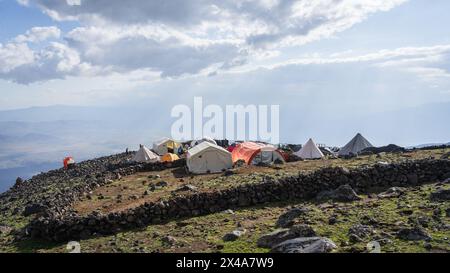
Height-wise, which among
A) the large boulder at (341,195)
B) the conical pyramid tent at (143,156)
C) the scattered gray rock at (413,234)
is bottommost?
the scattered gray rock at (413,234)

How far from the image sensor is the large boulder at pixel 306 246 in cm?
1205

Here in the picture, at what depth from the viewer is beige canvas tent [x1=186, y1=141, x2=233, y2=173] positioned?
33.4 m

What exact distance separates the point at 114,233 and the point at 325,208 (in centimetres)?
895

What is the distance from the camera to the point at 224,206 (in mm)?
19906

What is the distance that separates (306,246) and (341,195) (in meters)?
7.80

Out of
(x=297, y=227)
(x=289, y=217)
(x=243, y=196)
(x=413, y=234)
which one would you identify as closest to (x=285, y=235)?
(x=297, y=227)

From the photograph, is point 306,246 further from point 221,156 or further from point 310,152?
point 310,152

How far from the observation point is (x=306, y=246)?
12297mm

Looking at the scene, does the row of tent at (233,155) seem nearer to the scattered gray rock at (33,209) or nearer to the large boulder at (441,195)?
the scattered gray rock at (33,209)

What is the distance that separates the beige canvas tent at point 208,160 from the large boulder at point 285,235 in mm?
19469

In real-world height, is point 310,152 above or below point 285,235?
above

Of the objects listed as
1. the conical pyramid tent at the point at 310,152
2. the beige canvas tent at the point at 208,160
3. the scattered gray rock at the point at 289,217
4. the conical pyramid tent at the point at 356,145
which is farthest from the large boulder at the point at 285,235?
the conical pyramid tent at the point at 356,145
